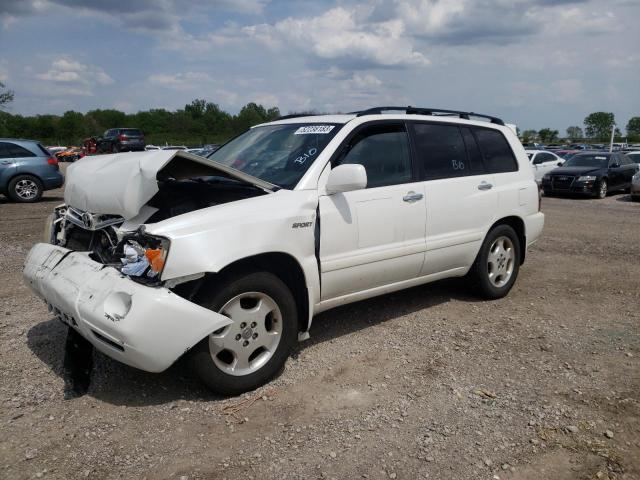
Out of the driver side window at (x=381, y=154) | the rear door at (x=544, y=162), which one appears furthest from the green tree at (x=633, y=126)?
the driver side window at (x=381, y=154)

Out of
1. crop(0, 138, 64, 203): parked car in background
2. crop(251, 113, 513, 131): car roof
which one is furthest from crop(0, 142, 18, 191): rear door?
crop(251, 113, 513, 131): car roof

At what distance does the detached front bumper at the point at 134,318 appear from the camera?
9.63ft

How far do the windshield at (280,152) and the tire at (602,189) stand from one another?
49.7ft

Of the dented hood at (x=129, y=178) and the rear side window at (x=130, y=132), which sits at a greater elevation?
the rear side window at (x=130, y=132)

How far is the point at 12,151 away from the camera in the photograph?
44.7 ft

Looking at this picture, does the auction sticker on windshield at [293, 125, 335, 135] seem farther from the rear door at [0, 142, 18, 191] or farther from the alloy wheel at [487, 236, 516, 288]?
the rear door at [0, 142, 18, 191]

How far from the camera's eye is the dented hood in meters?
3.31

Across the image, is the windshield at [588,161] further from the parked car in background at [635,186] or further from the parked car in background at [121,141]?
the parked car in background at [121,141]

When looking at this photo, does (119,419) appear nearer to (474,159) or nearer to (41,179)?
(474,159)

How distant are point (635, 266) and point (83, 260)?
6.76 meters

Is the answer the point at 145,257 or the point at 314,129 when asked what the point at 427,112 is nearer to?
the point at 314,129

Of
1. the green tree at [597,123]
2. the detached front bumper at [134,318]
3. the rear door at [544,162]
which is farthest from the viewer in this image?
the green tree at [597,123]

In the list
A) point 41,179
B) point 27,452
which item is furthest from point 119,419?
point 41,179

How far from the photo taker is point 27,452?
111 inches
